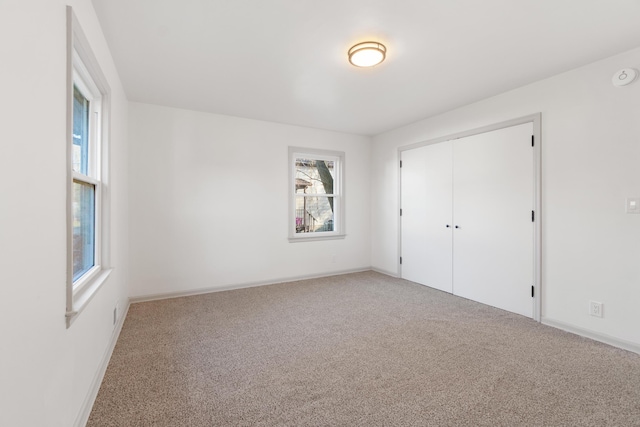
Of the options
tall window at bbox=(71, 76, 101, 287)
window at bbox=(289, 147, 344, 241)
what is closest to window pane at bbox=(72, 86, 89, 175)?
tall window at bbox=(71, 76, 101, 287)

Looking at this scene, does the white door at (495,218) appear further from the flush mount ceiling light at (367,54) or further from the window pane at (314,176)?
the window pane at (314,176)

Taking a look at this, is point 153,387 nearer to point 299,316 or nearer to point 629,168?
point 299,316

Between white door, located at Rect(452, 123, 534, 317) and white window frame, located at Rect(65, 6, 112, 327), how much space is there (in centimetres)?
386

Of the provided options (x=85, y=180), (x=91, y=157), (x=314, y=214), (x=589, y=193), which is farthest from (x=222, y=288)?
(x=589, y=193)

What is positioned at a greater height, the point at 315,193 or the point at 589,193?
the point at 315,193

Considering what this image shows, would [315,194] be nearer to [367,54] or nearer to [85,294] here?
[367,54]

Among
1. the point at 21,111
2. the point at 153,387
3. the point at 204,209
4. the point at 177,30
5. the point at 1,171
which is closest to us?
the point at 1,171

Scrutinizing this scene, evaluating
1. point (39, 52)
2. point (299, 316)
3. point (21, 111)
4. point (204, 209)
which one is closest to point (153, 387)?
point (299, 316)

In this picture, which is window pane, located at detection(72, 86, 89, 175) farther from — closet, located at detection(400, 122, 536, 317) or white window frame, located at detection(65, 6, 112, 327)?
closet, located at detection(400, 122, 536, 317)

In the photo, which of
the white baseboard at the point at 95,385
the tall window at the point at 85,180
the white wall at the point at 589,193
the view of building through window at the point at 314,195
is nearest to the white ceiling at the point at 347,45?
the white wall at the point at 589,193

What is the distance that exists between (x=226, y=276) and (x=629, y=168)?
4507 millimetres

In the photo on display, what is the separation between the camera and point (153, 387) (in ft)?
6.50

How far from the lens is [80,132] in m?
2.11

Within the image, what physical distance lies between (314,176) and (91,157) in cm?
331
